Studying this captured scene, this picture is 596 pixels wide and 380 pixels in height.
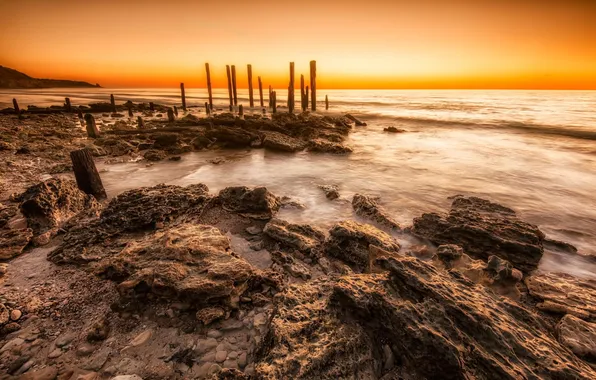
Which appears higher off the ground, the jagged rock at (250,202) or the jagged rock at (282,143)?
the jagged rock at (282,143)

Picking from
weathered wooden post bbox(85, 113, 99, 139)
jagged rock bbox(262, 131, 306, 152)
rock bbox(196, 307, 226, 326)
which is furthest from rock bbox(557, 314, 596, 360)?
weathered wooden post bbox(85, 113, 99, 139)

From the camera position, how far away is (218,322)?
2615 mm

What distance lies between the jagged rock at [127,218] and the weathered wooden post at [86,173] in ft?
5.16

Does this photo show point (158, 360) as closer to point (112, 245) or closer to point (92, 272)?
point (92, 272)

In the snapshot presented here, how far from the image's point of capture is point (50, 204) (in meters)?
4.34

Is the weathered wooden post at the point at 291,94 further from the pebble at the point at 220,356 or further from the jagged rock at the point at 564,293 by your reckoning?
the pebble at the point at 220,356

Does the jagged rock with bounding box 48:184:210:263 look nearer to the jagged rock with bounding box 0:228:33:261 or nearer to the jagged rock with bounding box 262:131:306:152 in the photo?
the jagged rock with bounding box 0:228:33:261

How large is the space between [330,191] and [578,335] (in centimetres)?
483

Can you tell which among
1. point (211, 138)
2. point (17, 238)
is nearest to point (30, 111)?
point (211, 138)

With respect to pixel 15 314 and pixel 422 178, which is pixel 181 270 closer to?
pixel 15 314

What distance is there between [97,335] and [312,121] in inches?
598

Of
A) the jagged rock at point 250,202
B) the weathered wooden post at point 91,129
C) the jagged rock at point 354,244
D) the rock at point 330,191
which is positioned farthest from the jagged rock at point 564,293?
the weathered wooden post at point 91,129

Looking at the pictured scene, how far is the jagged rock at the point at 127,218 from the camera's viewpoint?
11.7 feet

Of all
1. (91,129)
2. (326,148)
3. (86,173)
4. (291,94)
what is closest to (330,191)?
(326,148)
